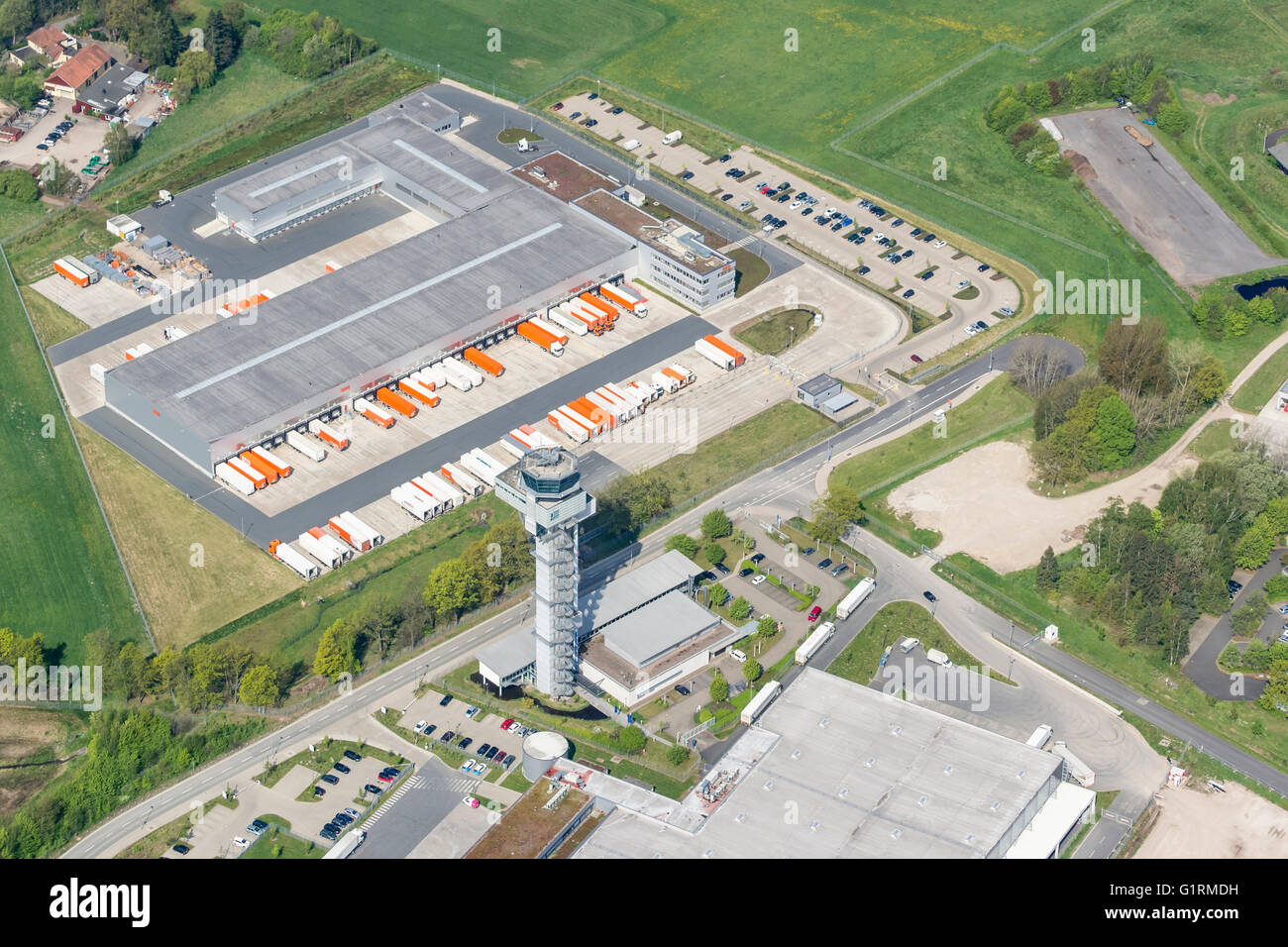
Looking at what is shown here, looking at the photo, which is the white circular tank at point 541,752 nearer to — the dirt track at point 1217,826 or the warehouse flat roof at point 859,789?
the warehouse flat roof at point 859,789

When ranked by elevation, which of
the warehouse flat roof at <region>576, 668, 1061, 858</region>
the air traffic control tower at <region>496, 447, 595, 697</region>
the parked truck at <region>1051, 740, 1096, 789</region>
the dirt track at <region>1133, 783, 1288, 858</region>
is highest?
the air traffic control tower at <region>496, 447, 595, 697</region>

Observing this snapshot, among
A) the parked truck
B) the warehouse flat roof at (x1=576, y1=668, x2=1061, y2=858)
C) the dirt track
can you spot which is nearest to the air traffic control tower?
the warehouse flat roof at (x1=576, y1=668, x2=1061, y2=858)

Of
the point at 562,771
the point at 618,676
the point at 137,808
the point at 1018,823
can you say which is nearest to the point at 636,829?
the point at 562,771

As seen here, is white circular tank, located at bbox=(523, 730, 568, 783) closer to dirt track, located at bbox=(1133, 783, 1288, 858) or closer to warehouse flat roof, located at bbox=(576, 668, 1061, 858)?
warehouse flat roof, located at bbox=(576, 668, 1061, 858)

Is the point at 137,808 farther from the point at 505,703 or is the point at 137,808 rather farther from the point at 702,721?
the point at 702,721

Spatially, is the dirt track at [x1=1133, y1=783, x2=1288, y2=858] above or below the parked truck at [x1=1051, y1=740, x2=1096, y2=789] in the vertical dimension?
below
